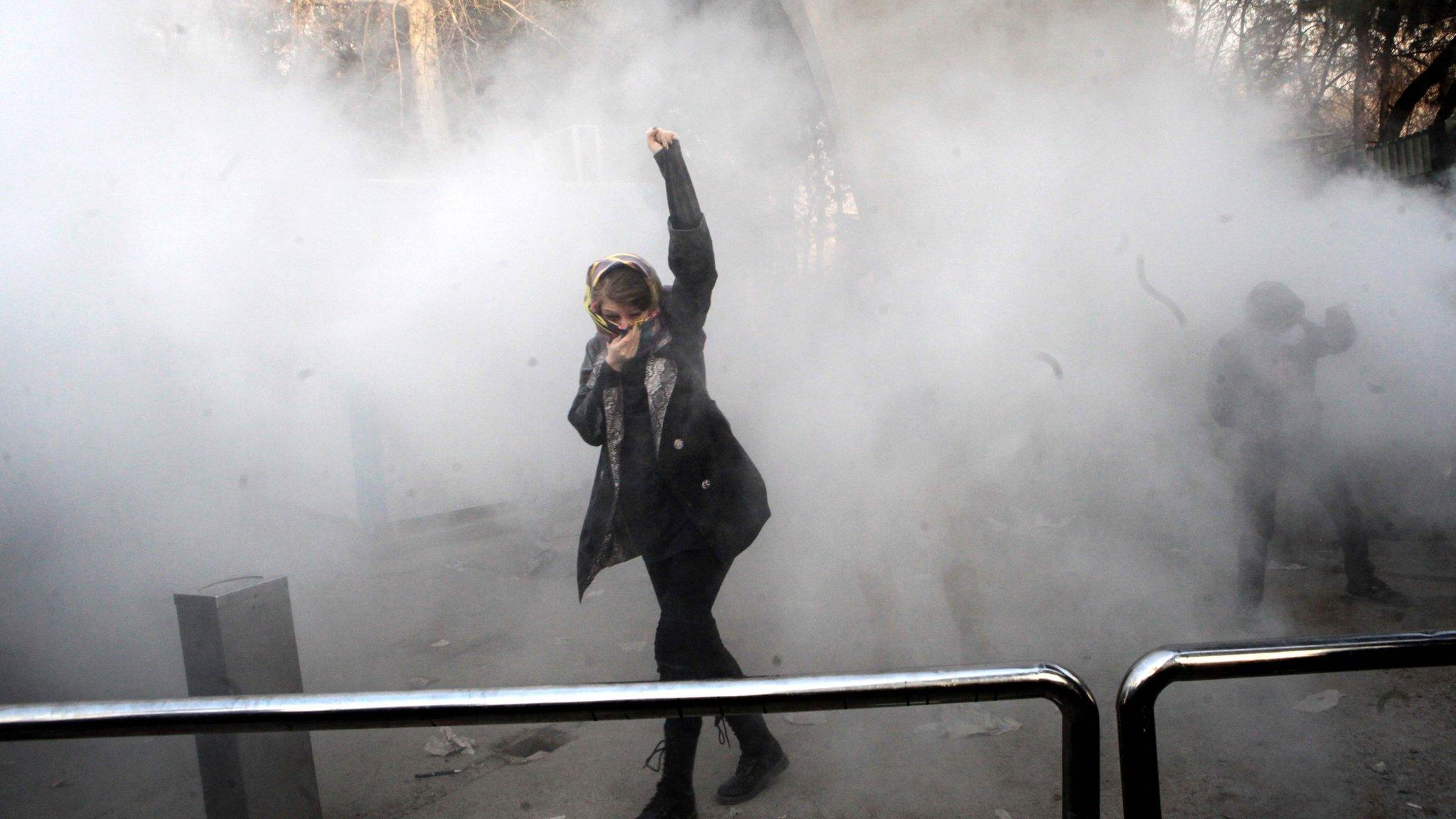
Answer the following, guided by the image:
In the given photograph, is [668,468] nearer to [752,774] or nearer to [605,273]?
[605,273]

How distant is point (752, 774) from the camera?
2152 millimetres

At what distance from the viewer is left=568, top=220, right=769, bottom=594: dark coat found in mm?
1914

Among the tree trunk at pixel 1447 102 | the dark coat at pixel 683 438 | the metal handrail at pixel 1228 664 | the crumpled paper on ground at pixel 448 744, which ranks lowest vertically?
the crumpled paper on ground at pixel 448 744

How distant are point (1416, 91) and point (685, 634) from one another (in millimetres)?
6174

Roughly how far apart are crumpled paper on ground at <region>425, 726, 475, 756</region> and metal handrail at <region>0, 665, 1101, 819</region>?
1633mm

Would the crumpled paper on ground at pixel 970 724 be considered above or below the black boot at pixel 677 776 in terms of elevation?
below

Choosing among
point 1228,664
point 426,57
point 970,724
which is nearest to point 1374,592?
point 970,724

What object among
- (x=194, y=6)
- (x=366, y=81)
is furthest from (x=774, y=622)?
(x=366, y=81)

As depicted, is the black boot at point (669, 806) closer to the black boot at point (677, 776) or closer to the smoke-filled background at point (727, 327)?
the black boot at point (677, 776)

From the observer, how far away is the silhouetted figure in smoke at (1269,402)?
3.04m

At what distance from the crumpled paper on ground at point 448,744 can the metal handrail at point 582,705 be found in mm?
1633

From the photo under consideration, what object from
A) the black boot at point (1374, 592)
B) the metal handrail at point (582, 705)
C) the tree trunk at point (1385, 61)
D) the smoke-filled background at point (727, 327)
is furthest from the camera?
the tree trunk at point (1385, 61)

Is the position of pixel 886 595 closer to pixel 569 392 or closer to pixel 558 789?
pixel 558 789

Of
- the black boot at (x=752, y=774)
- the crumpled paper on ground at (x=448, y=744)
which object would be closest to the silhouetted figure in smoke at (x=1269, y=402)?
the black boot at (x=752, y=774)
